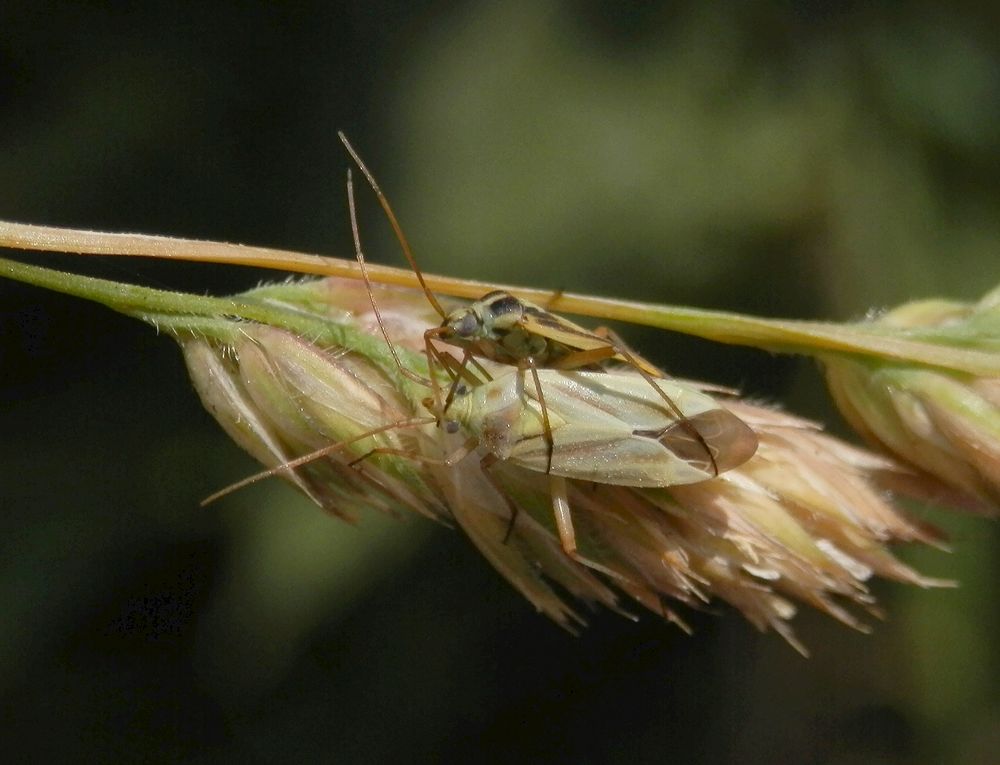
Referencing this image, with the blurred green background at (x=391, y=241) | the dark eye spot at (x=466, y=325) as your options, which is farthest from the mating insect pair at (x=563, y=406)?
the blurred green background at (x=391, y=241)

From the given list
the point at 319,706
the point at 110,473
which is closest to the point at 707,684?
the point at 319,706

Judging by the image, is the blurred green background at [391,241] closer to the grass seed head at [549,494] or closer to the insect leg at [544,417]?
the insect leg at [544,417]

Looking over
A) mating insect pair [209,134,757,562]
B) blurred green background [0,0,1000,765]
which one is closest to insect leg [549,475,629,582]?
mating insect pair [209,134,757,562]

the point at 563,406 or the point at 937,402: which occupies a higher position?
the point at 563,406

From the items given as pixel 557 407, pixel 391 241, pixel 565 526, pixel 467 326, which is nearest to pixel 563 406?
pixel 557 407

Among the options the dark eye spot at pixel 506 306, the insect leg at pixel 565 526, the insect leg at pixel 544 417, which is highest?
the dark eye spot at pixel 506 306

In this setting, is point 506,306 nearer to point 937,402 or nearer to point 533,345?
point 533,345
